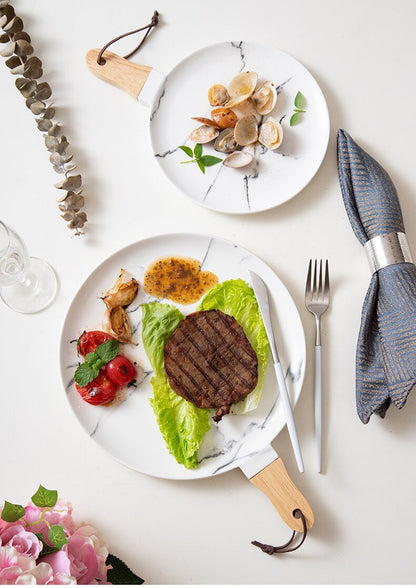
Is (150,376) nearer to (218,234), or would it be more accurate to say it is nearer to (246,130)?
(218,234)

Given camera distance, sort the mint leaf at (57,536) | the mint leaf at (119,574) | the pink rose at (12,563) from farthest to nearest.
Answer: the mint leaf at (119,574)
the mint leaf at (57,536)
the pink rose at (12,563)

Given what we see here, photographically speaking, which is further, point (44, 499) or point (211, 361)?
point (211, 361)

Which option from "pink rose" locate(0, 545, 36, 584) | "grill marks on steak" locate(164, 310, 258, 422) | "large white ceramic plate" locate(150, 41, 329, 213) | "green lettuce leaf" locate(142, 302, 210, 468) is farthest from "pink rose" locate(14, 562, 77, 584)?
"large white ceramic plate" locate(150, 41, 329, 213)

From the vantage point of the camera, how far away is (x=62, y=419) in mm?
1730

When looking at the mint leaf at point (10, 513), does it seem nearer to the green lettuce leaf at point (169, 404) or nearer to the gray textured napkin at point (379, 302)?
the green lettuce leaf at point (169, 404)

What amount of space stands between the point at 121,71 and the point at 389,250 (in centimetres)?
98

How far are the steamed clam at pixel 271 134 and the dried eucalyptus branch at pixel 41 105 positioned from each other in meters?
0.58

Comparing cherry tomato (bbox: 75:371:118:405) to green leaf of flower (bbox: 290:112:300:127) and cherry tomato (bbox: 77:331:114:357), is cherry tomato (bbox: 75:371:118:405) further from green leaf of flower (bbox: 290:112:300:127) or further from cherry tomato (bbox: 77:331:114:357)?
green leaf of flower (bbox: 290:112:300:127)

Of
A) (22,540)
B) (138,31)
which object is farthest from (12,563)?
(138,31)

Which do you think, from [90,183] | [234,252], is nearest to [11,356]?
[90,183]

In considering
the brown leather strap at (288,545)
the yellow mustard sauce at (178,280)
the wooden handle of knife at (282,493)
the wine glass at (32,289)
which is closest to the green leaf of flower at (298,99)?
the yellow mustard sauce at (178,280)

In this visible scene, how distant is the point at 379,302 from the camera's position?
1695 mm

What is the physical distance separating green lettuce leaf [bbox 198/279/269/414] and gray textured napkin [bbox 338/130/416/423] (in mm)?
287

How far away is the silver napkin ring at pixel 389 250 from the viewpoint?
1687 millimetres
